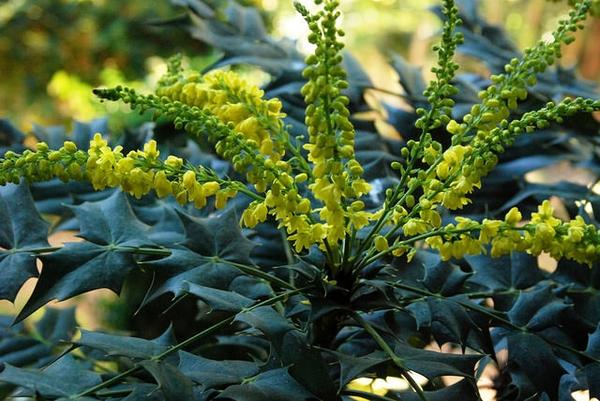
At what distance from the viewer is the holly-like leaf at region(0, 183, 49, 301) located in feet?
1.71

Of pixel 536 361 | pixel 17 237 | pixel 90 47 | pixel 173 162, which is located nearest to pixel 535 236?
pixel 536 361

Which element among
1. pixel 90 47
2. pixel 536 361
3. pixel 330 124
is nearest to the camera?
pixel 330 124

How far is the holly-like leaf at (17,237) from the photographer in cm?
52

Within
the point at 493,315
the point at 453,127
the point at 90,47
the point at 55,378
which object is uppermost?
the point at 90,47

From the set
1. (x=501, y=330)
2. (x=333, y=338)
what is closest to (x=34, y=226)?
(x=333, y=338)

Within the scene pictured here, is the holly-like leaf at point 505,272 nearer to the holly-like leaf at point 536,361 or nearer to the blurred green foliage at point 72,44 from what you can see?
the holly-like leaf at point 536,361

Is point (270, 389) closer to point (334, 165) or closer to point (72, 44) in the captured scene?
point (334, 165)

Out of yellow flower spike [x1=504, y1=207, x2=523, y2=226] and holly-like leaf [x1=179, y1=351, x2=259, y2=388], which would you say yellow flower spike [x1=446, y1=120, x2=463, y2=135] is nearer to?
yellow flower spike [x1=504, y1=207, x2=523, y2=226]

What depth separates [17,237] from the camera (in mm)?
556

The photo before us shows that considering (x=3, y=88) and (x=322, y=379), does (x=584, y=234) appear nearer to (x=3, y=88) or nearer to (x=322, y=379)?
(x=322, y=379)

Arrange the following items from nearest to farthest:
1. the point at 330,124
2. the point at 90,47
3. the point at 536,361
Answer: the point at 330,124 → the point at 536,361 → the point at 90,47

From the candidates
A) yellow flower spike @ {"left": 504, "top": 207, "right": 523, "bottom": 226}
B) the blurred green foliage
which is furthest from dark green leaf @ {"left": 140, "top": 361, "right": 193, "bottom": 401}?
the blurred green foliage

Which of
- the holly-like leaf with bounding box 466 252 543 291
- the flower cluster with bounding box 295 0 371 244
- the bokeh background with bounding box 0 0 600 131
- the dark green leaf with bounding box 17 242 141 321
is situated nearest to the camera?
the flower cluster with bounding box 295 0 371 244

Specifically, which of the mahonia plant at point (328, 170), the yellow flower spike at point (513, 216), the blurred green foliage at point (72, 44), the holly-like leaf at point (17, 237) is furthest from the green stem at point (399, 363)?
the blurred green foliage at point (72, 44)
